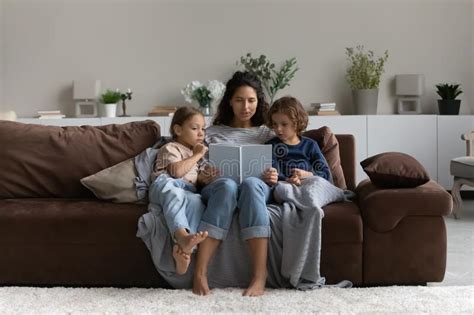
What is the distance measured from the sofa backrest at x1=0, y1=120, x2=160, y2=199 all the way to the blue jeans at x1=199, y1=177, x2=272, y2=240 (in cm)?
84

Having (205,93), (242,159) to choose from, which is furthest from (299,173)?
(205,93)

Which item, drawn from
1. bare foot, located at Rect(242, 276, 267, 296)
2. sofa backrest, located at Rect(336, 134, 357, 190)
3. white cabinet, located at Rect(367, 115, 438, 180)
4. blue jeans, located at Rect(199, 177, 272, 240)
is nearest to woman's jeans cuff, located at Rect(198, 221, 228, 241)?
blue jeans, located at Rect(199, 177, 272, 240)

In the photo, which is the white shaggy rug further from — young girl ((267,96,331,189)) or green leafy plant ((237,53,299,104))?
green leafy plant ((237,53,299,104))

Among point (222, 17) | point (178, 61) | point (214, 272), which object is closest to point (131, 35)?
point (178, 61)

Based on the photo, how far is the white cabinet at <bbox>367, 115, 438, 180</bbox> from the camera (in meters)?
5.67

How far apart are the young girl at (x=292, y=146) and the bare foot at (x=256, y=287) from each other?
591 millimetres

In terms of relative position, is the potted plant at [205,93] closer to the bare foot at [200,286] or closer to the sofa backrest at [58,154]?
the sofa backrest at [58,154]

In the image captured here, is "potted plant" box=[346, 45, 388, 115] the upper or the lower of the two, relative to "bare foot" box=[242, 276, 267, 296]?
upper

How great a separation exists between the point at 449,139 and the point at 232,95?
3110mm

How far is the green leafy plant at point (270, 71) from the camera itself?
5.84m

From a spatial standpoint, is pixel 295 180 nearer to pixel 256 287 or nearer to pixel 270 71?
pixel 256 287

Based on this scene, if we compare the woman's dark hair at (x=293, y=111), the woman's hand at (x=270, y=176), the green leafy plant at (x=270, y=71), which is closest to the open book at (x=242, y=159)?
the woman's hand at (x=270, y=176)

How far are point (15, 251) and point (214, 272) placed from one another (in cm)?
93

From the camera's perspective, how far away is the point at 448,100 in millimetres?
5797
